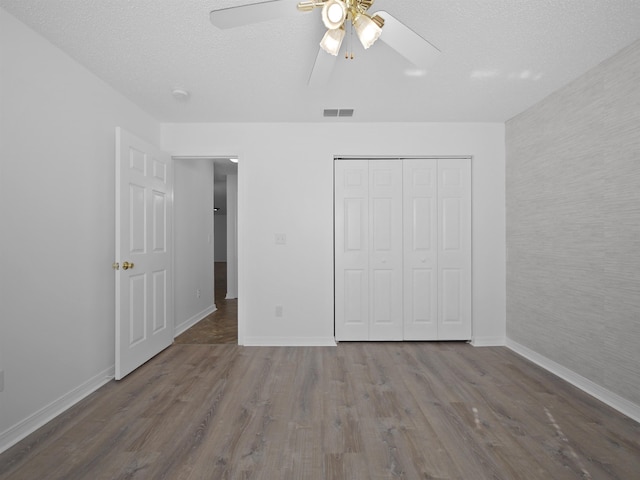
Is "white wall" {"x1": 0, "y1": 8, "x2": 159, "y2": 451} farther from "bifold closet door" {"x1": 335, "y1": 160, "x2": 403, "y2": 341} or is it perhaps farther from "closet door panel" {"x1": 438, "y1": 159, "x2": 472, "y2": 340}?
"closet door panel" {"x1": 438, "y1": 159, "x2": 472, "y2": 340}

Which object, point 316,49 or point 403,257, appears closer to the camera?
point 316,49

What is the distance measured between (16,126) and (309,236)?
242 cm

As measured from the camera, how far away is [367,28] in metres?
1.41

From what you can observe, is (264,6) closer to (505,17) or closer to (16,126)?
(505,17)

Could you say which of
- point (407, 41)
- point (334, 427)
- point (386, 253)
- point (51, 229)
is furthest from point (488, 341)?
point (51, 229)

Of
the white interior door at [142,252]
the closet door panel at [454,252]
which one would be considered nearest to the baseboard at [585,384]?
the closet door panel at [454,252]

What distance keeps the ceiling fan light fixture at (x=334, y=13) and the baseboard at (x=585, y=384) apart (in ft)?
9.47

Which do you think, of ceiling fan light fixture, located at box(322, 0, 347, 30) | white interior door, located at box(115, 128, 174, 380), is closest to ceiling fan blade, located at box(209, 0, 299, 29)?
ceiling fan light fixture, located at box(322, 0, 347, 30)

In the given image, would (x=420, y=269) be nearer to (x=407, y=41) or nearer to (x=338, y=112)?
(x=338, y=112)

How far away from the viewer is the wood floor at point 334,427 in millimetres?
1612

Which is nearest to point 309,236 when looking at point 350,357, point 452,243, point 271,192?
point 271,192

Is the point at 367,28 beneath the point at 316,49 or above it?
beneath

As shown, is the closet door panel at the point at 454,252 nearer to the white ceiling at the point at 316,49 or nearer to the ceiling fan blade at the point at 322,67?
the white ceiling at the point at 316,49

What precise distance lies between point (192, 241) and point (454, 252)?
10.9ft
